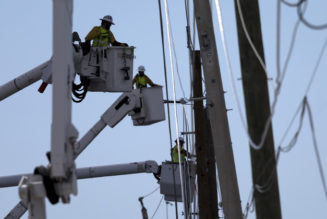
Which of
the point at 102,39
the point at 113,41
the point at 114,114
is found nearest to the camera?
the point at 102,39

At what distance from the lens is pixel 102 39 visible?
20.4 m

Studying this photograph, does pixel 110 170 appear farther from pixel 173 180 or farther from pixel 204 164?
pixel 204 164

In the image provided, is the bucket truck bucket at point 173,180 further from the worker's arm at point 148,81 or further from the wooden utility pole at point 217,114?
the wooden utility pole at point 217,114

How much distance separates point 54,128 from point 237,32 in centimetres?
227

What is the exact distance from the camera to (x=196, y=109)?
21391 mm

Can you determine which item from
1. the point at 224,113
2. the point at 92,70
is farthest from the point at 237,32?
the point at 92,70

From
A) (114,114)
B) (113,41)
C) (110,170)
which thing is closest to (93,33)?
(113,41)

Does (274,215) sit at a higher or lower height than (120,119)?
lower

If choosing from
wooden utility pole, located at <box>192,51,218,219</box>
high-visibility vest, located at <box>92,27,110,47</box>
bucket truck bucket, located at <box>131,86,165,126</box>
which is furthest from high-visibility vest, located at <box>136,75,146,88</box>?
high-visibility vest, located at <box>92,27,110,47</box>

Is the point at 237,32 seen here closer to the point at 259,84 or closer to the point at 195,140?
the point at 259,84

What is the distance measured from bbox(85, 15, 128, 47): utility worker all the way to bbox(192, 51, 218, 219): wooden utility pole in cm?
187

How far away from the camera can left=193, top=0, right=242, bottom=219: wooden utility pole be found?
14.4 meters

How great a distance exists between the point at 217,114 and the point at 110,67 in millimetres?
5939

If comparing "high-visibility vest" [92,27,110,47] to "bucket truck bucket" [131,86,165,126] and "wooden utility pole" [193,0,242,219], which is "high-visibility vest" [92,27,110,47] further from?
"wooden utility pole" [193,0,242,219]
